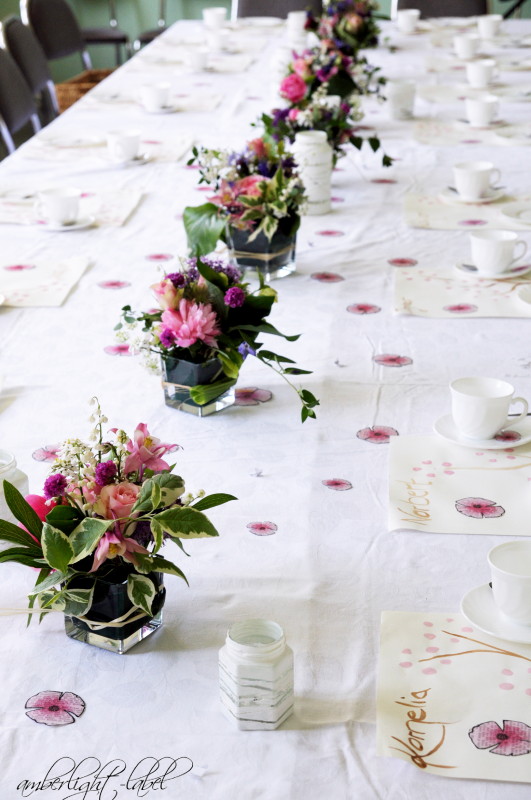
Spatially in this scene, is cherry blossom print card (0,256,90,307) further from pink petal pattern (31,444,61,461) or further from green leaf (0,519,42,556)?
green leaf (0,519,42,556)

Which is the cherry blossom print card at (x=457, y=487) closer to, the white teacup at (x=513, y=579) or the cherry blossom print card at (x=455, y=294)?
the white teacup at (x=513, y=579)

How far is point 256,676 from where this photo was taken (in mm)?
726

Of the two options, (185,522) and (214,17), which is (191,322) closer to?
(185,522)

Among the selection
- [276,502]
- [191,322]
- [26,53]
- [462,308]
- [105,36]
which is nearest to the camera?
[276,502]

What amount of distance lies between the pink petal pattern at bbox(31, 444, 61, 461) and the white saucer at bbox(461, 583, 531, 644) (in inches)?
20.5

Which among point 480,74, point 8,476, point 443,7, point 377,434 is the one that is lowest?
point 443,7

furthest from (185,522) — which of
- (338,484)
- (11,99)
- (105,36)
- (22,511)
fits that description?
(105,36)

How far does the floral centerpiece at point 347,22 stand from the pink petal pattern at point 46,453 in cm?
223

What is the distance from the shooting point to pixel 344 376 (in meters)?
1.36

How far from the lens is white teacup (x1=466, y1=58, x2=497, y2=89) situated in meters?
3.08

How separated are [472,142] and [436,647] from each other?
1.96 metres

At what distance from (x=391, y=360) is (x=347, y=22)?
2115mm

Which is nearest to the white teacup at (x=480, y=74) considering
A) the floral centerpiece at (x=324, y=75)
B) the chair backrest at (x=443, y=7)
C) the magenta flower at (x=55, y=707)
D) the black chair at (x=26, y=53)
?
the floral centerpiece at (x=324, y=75)

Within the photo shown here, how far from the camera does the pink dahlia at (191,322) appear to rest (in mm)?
1178
